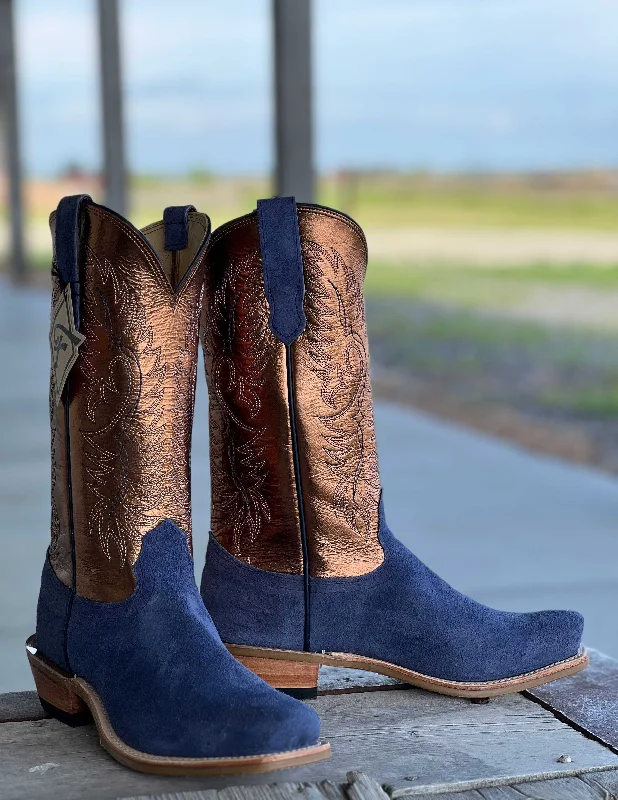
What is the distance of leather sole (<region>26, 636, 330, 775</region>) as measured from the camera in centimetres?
94

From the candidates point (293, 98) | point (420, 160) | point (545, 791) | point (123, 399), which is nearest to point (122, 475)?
point (123, 399)

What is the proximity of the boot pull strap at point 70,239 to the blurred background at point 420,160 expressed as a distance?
721 cm

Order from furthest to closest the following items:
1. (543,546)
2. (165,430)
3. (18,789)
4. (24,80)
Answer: (24,80)
(543,546)
(165,430)
(18,789)

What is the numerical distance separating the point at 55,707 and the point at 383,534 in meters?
0.38

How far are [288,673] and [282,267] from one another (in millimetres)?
419

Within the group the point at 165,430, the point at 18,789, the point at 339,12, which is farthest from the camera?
the point at 339,12

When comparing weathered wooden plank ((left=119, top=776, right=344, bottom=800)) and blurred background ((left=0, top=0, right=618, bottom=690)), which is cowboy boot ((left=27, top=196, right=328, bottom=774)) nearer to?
weathered wooden plank ((left=119, top=776, right=344, bottom=800))

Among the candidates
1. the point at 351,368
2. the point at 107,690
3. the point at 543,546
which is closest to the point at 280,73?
the point at 543,546

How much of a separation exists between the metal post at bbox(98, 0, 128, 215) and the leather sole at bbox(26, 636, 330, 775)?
7149 mm

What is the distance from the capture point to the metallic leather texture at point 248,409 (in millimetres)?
1126

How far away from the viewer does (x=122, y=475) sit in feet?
3.50

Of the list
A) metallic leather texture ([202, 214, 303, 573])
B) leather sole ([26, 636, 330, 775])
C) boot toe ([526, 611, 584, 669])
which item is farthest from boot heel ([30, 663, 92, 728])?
boot toe ([526, 611, 584, 669])

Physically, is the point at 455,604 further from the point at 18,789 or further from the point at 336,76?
the point at 336,76

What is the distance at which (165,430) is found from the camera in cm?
108
